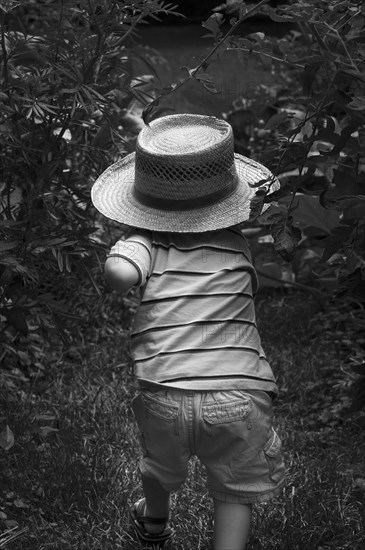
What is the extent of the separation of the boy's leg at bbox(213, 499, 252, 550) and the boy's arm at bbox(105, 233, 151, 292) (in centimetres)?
59

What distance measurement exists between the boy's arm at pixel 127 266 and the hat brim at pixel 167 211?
0.07 meters

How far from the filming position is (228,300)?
2.72 meters

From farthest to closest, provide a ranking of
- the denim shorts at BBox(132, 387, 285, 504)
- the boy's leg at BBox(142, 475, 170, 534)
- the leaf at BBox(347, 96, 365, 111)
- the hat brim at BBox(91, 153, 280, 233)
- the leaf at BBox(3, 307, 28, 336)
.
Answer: the leaf at BBox(3, 307, 28, 336) < the boy's leg at BBox(142, 475, 170, 534) < the hat brim at BBox(91, 153, 280, 233) < the denim shorts at BBox(132, 387, 285, 504) < the leaf at BBox(347, 96, 365, 111)

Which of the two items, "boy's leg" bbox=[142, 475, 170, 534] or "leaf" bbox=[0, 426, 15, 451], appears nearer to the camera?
"boy's leg" bbox=[142, 475, 170, 534]

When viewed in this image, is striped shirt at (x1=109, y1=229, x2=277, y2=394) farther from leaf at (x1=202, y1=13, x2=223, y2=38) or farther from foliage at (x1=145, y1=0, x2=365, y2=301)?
leaf at (x1=202, y1=13, x2=223, y2=38)

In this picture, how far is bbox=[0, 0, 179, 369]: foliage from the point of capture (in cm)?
306

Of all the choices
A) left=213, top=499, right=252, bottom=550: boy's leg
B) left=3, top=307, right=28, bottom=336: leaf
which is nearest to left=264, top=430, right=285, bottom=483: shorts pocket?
left=213, top=499, right=252, bottom=550: boy's leg

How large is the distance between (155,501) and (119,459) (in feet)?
1.65

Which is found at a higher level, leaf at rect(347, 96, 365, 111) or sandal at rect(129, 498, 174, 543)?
leaf at rect(347, 96, 365, 111)

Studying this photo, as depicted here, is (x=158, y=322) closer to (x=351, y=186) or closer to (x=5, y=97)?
(x=351, y=186)

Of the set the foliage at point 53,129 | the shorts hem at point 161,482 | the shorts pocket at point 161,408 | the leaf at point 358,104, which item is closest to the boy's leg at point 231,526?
the shorts hem at point 161,482

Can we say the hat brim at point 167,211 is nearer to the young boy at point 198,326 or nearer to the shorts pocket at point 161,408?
the young boy at point 198,326

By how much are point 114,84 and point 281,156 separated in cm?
86

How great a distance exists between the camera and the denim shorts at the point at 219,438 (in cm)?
261
